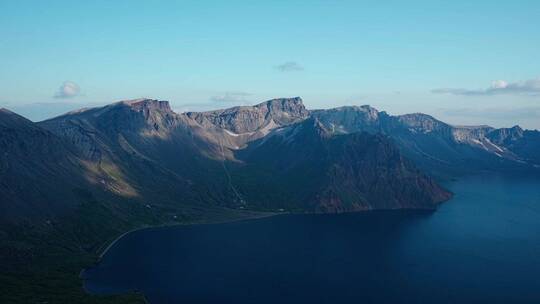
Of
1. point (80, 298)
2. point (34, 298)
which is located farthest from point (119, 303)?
point (34, 298)

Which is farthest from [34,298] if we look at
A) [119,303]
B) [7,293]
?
[119,303]

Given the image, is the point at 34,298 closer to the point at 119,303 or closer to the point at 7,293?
the point at 7,293

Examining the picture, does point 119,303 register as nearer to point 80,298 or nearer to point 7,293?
point 80,298

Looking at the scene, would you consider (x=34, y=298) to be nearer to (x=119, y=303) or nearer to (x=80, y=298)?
(x=80, y=298)
